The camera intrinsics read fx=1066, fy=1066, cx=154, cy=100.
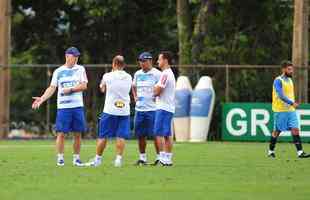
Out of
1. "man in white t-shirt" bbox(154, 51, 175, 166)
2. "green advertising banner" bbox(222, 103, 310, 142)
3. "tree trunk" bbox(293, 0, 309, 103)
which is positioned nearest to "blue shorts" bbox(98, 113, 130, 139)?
"man in white t-shirt" bbox(154, 51, 175, 166)

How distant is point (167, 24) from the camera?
4478cm

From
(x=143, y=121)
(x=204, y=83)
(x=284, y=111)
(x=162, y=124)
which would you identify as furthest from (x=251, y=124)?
(x=162, y=124)

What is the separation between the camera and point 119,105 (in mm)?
18828

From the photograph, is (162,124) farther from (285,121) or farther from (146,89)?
(285,121)

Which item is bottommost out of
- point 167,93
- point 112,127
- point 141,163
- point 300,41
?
point 141,163

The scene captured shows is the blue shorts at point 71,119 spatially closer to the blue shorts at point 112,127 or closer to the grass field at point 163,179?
the blue shorts at point 112,127

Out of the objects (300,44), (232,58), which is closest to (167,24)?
(232,58)

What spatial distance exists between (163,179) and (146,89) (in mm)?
3924

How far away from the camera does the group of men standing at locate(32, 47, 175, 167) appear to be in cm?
1883

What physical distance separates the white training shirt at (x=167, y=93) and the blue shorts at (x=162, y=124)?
94 mm

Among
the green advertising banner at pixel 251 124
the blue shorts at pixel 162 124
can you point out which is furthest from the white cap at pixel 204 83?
the blue shorts at pixel 162 124

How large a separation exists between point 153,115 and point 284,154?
4.97 m

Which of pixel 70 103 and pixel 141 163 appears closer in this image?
pixel 70 103

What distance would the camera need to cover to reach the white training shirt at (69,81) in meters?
19.0
